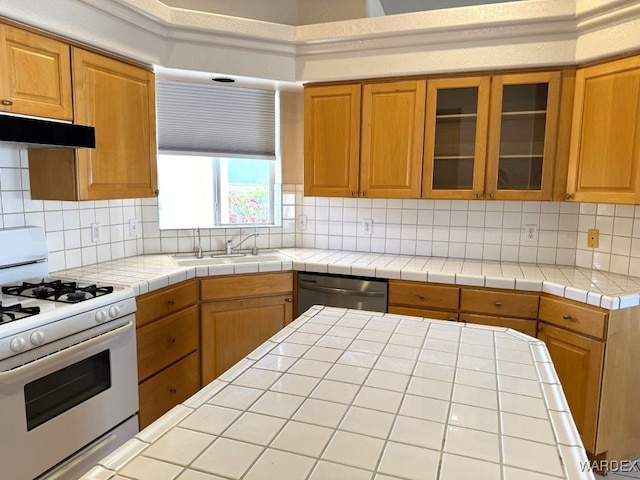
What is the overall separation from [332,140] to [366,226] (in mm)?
707

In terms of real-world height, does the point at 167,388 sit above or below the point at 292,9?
below

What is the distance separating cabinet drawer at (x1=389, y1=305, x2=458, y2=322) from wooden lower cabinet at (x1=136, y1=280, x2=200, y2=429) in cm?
122

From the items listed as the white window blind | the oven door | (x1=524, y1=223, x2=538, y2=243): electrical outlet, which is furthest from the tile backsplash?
the oven door

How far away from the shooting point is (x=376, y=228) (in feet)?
10.8

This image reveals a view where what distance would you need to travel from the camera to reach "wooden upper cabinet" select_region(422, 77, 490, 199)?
8.86 feet

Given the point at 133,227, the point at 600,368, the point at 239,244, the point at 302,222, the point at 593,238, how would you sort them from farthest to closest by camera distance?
the point at 302,222, the point at 239,244, the point at 133,227, the point at 593,238, the point at 600,368

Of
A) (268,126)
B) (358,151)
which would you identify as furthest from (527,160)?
(268,126)

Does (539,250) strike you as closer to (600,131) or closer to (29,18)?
(600,131)

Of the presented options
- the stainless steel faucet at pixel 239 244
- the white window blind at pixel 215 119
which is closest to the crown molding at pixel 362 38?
the white window blind at pixel 215 119

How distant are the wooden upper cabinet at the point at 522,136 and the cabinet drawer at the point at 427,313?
784 mm

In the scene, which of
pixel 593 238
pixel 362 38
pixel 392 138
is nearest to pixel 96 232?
pixel 392 138

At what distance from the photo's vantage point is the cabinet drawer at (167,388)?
2.32 m

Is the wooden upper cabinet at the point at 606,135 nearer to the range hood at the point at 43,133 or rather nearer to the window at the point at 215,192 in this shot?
the window at the point at 215,192

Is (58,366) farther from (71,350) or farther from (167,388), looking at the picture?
(167,388)
